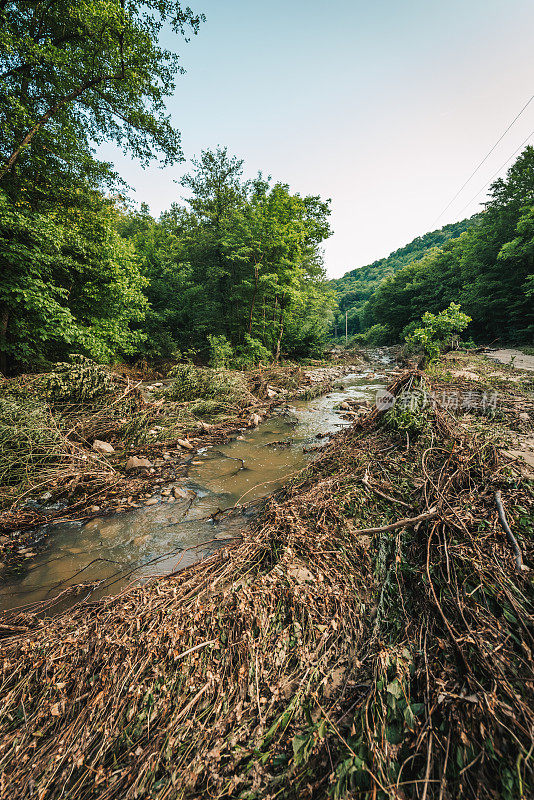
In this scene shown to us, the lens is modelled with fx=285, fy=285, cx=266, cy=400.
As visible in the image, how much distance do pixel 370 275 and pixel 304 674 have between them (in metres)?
111

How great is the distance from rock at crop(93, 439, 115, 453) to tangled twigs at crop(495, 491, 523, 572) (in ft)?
20.8

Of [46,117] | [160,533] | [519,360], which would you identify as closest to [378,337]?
[519,360]

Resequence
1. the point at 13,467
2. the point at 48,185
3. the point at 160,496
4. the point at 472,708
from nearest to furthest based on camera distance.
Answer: the point at 472,708, the point at 13,467, the point at 160,496, the point at 48,185

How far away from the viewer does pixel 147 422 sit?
22.1 ft

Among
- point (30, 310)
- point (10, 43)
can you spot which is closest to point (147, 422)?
point (30, 310)

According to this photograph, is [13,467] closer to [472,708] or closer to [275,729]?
[275,729]

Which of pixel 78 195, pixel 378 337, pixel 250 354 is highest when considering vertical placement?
pixel 78 195

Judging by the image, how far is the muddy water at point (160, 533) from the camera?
3234mm

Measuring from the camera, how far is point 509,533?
7.11 ft

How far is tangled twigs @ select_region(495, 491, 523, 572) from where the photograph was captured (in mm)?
1977

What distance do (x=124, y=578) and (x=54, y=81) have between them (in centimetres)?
1400

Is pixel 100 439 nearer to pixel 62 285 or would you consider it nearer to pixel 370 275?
pixel 62 285

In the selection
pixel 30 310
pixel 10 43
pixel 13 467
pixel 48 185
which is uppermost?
pixel 10 43

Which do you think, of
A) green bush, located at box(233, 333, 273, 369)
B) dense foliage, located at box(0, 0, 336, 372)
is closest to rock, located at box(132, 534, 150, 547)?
dense foliage, located at box(0, 0, 336, 372)
